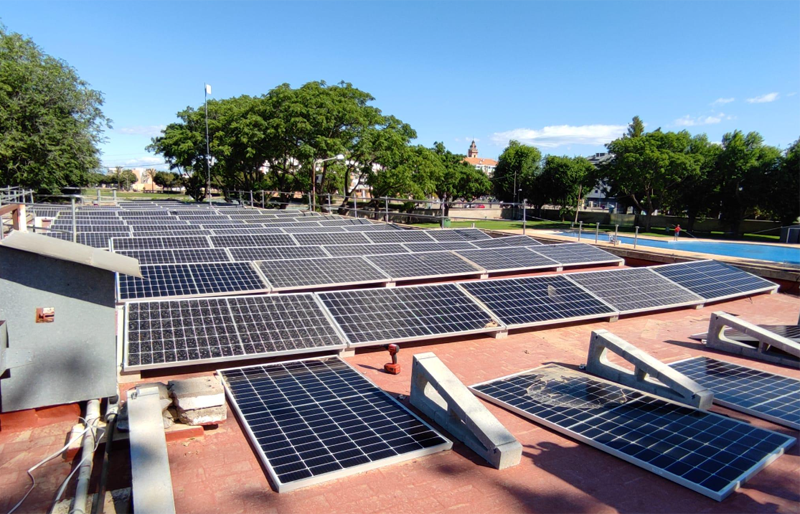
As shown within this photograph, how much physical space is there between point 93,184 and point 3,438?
4463 cm

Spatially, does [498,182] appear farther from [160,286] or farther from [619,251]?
[160,286]

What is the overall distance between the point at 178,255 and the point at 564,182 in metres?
58.2

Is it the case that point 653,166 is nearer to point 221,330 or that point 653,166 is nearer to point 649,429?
point 649,429

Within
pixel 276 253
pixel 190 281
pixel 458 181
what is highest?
pixel 458 181

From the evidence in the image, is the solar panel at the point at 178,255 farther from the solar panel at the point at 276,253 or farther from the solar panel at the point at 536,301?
the solar panel at the point at 536,301

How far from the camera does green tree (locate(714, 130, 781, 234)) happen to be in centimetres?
3956

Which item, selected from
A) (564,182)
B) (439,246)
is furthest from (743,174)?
(439,246)

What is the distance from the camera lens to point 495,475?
5.18 meters

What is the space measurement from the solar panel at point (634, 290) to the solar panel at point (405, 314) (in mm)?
3970

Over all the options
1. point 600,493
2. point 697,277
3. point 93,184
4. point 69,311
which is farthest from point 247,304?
point 93,184

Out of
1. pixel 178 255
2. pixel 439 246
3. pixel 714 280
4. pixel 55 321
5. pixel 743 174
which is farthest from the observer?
pixel 743 174

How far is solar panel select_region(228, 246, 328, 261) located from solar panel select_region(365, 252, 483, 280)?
2266 millimetres

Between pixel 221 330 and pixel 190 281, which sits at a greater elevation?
pixel 190 281

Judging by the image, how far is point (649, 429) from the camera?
593 cm
